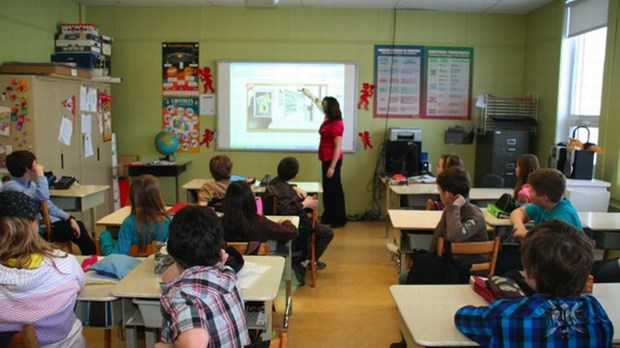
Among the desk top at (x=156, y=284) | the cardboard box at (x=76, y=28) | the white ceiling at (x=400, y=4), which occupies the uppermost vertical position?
the white ceiling at (x=400, y=4)

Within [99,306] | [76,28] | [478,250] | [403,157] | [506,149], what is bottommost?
[99,306]

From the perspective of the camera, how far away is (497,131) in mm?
6074

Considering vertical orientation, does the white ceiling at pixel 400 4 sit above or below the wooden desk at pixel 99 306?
above

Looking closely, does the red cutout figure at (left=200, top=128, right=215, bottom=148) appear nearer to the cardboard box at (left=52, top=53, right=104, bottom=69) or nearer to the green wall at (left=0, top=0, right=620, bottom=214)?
the green wall at (left=0, top=0, right=620, bottom=214)

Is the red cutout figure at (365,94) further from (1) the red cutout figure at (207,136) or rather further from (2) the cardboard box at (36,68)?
(2) the cardboard box at (36,68)

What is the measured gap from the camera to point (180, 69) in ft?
21.9

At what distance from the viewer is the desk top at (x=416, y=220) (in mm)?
3447

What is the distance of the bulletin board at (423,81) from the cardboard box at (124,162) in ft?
10.5

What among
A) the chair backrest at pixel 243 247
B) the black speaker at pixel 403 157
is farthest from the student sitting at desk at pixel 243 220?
the black speaker at pixel 403 157

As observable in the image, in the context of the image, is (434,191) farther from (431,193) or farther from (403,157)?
(403,157)

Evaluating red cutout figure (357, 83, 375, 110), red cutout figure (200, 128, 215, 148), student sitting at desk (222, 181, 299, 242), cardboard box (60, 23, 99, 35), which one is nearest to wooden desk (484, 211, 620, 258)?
student sitting at desk (222, 181, 299, 242)

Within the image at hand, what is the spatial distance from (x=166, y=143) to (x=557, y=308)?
5.73 m

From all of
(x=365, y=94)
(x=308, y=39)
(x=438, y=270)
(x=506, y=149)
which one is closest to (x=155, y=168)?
(x=308, y=39)

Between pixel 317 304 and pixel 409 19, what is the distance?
418cm
